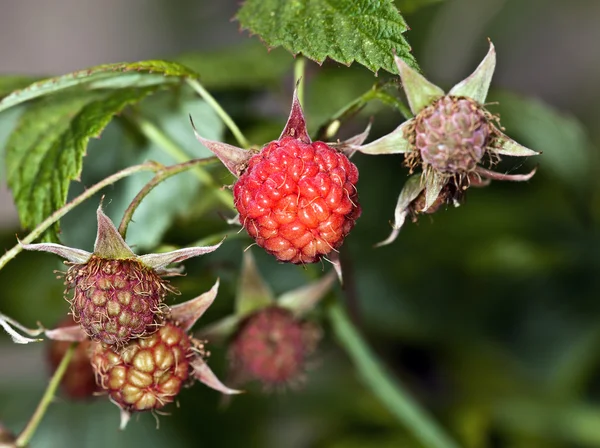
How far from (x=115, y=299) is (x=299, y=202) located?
225 mm

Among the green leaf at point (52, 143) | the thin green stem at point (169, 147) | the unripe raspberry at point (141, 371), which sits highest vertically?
the green leaf at point (52, 143)

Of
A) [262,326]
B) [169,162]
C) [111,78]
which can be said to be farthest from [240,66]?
[262,326]

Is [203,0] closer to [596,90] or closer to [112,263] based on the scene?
[596,90]

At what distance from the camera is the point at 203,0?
2791 millimetres

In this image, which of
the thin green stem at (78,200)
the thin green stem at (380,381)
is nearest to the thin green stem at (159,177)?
the thin green stem at (78,200)

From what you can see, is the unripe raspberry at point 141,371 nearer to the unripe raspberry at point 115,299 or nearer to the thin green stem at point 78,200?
the unripe raspberry at point 115,299

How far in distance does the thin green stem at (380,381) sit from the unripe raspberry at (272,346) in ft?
0.19

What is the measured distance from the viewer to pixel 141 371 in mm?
908

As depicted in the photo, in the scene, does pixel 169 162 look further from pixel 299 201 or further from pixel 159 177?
pixel 299 201

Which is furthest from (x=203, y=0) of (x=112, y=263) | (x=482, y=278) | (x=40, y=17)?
(x=112, y=263)

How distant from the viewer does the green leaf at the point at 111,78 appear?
3.18 feet

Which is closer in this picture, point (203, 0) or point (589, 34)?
point (589, 34)

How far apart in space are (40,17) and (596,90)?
196cm

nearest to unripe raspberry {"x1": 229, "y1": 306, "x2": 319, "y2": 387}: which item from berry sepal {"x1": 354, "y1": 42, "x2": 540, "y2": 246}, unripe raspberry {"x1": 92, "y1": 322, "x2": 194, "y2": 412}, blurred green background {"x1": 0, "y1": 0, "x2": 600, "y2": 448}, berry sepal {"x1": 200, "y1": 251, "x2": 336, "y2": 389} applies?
berry sepal {"x1": 200, "y1": 251, "x2": 336, "y2": 389}
